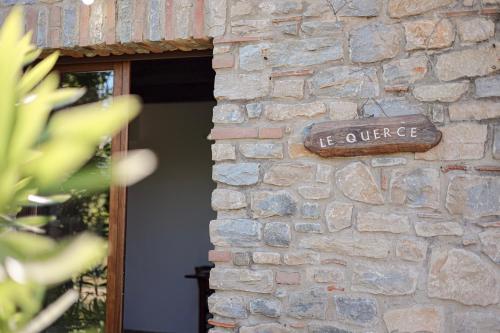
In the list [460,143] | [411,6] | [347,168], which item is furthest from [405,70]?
[347,168]

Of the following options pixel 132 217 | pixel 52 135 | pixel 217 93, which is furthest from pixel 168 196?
pixel 52 135

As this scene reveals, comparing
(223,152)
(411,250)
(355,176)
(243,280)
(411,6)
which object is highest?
(411,6)

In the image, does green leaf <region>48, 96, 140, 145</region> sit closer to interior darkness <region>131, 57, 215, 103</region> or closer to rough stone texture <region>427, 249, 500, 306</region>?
rough stone texture <region>427, 249, 500, 306</region>

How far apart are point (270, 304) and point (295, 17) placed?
142 cm

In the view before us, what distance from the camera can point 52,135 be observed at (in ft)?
2.82

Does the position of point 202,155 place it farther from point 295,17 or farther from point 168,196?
point 295,17

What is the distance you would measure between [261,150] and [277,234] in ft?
1.40

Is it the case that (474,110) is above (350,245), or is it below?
above

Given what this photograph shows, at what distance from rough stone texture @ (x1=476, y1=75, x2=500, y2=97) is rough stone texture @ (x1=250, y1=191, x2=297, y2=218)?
983 millimetres

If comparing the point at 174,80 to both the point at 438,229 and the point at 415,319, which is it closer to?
the point at 438,229

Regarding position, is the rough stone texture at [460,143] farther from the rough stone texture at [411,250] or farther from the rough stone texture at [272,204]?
the rough stone texture at [272,204]

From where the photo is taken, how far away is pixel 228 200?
2744 millimetres

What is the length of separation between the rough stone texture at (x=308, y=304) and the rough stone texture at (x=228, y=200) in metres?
0.52

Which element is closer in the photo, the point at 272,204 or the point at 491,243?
the point at 491,243
